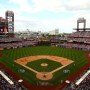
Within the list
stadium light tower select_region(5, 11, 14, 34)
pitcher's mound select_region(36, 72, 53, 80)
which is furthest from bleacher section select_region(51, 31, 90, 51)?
pitcher's mound select_region(36, 72, 53, 80)

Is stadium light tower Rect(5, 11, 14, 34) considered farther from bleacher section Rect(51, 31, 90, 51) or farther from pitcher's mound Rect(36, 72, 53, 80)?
pitcher's mound Rect(36, 72, 53, 80)

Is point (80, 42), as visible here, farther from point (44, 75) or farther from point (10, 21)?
point (44, 75)

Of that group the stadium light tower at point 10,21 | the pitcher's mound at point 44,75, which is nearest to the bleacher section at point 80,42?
the stadium light tower at point 10,21

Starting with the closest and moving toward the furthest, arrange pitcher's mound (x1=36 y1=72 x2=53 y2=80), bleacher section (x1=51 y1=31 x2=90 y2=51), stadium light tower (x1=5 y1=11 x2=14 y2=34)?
pitcher's mound (x1=36 y1=72 x2=53 y2=80), bleacher section (x1=51 y1=31 x2=90 y2=51), stadium light tower (x1=5 y1=11 x2=14 y2=34)

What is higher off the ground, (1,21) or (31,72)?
(1,21)

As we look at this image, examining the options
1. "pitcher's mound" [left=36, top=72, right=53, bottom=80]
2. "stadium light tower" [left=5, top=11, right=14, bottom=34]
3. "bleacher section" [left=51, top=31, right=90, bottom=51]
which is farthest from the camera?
"stadium light tower" [left=5, top=11, right=14, bottom=34]

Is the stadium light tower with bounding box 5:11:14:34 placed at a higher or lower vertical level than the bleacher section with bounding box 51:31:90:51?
higher

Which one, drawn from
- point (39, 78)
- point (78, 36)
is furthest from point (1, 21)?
point (39, 78)

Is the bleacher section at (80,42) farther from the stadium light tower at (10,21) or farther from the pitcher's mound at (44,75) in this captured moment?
the pitcher's mound at (44,75)

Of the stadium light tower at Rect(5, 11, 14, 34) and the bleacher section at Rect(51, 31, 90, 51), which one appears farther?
the stadium light tower at Rect(5, 11, 14, 34)

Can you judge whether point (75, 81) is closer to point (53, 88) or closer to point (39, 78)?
point (53, 88)

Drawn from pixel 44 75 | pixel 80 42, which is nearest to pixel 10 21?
pixel 80 42
